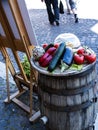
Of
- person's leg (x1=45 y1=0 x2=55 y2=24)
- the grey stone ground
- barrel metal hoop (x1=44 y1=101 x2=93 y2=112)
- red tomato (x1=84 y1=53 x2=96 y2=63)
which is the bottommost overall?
the grey stone ground

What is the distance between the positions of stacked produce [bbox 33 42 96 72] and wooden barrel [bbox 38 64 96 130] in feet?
0.31

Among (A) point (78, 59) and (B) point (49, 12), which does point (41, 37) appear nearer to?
(B) point (49, 12)

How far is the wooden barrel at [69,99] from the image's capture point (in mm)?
2232

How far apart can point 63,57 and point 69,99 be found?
0.43 metres

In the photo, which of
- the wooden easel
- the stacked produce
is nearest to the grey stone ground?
the wooden easel


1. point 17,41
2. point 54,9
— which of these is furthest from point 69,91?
point 54,9

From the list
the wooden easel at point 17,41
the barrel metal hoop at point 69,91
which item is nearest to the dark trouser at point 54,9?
the wooden easel at point 17,41

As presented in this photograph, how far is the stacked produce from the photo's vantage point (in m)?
2.24

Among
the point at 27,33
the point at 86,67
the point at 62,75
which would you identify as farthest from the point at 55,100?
the point at 27,33

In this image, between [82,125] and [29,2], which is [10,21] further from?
[29,2]

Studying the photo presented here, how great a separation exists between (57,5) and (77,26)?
35.2 inches

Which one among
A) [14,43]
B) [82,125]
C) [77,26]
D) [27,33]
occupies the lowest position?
[77,26]

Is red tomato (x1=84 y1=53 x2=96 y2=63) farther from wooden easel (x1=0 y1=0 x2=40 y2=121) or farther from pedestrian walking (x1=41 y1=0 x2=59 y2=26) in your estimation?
pedestrian walking (x1=41 y1=0 x2=59 y2=26)

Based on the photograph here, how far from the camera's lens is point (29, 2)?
393 inches
